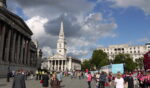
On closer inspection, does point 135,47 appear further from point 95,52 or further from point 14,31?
point 14,31

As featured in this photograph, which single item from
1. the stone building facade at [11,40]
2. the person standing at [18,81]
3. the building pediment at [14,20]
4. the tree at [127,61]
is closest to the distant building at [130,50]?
the tree at [127,61]

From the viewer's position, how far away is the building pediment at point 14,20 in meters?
51.1

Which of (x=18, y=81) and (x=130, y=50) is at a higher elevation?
(x=130, y=50)

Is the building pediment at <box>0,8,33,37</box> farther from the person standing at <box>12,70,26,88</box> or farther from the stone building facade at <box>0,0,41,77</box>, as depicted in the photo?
the person standing at <box>12,70,26,88</box>

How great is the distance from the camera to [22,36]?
2721 inches

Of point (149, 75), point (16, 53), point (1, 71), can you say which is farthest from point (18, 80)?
point (16, 53)

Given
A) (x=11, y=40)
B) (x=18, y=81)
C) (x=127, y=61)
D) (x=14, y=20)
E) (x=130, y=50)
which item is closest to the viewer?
(x=18, y=81)

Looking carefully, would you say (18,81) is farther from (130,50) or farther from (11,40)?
(130,50)

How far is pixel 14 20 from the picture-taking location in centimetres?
5894

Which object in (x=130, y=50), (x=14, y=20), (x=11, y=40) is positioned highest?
(x=130, y=50)

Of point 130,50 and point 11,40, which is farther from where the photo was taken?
point 130,50

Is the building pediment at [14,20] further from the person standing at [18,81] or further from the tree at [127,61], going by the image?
the tree at [127,61]

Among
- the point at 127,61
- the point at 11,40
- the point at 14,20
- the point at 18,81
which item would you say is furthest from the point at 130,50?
the point at 18,81

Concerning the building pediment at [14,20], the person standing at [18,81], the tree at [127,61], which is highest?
the building pediment at [14,20]
